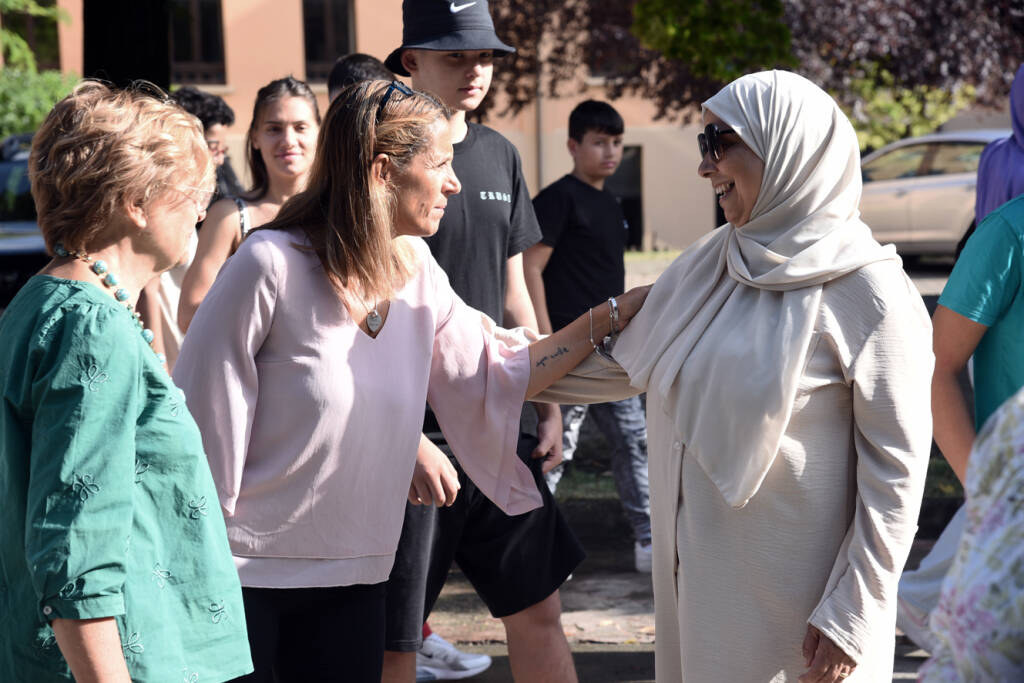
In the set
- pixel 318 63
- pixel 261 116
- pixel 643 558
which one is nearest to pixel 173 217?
pixel 261 116

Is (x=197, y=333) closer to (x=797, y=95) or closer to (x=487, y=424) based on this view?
(x=487, y=424)

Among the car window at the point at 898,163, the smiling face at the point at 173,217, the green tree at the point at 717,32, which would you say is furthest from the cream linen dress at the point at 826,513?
the car window at the point at 898,163

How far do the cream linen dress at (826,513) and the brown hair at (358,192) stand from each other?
0.71m

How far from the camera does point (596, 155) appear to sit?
21.1ft

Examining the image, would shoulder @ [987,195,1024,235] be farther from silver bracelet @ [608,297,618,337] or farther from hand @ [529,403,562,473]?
hand @ [529,403,562,473]

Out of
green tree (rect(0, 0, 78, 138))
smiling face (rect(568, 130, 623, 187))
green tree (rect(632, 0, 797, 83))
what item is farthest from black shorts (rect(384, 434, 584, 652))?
green tree (rect(0, 0, 78, 138))

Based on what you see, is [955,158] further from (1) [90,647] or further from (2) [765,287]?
(1) [90,647]

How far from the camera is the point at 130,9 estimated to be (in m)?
6.80

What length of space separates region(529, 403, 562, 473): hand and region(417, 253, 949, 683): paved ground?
139 cm

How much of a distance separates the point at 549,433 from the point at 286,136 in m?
1.76

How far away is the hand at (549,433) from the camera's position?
365cm

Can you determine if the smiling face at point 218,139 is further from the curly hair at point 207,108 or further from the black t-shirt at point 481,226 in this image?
the black t-shirt at point 481,226

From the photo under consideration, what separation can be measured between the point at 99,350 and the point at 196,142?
0.49 meters

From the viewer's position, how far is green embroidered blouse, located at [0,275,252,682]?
197 cm
